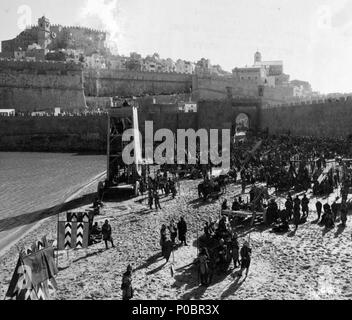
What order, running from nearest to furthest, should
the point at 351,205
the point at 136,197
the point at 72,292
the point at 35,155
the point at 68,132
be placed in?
the point at 72,292 < the point at 351,205 < the point at 136,197 < the point at 35,155 < the point at 68,132

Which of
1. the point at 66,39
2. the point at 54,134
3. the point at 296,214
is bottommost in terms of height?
the point at 296,214

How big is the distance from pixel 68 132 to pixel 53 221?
32.2 m

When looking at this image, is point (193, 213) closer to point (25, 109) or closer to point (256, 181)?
point (256, 181)

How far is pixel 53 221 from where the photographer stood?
17.5 metres

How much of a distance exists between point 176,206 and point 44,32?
240ft

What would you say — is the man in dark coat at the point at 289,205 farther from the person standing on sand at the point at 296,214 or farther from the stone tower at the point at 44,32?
the stone tower at the point at 44,32

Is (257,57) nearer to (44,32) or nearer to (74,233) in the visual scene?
(44,32)

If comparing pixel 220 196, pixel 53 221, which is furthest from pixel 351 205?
pixel 53 221

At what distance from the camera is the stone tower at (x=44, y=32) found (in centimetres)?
8062


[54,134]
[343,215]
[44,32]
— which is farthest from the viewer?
[44,32]

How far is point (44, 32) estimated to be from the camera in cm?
8106

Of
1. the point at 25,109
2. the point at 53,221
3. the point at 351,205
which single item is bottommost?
the point at 53,221

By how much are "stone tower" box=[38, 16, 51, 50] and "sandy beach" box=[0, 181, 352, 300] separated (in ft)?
239

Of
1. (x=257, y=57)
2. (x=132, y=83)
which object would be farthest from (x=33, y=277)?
(x=257, y=57)
